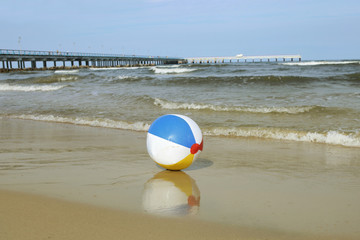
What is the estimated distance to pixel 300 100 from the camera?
12.5 m

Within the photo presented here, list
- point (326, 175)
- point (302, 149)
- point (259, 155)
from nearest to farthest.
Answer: point (326, 175)
point (259, 155)
point (302, 149)

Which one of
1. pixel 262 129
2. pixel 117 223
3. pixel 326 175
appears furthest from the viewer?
pixel 262 129

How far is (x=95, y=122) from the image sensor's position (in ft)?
32.1

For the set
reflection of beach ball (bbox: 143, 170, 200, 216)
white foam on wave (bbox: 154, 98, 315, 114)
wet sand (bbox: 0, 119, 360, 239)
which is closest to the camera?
wet sand (bbox: 0, 119, 360, 239)

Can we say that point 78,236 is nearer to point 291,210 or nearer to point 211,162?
point 291,210

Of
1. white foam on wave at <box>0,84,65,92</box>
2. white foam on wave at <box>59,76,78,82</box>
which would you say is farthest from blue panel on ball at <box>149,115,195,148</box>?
white foam on wave at <box>59,76,78,82</box>

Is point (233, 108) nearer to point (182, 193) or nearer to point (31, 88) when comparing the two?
point (182, 193)

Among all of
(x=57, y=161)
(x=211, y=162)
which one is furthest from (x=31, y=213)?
(x=211, y=162)

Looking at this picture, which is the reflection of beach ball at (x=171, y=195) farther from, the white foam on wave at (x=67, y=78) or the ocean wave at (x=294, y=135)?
the white foam on wave at (x=67, y=78)

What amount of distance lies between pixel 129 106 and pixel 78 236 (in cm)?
977

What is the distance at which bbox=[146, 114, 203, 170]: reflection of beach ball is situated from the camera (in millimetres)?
4648

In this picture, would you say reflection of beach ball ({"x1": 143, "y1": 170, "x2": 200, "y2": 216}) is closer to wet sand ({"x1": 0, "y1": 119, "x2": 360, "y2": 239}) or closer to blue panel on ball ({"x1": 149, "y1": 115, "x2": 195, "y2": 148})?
wet sand ({"x1": 0, "y1": 119, "x2": 360, "y2": 239})

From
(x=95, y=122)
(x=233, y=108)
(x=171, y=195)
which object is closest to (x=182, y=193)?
(x=171, y=195)

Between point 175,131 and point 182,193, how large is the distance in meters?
1.04
